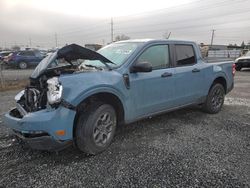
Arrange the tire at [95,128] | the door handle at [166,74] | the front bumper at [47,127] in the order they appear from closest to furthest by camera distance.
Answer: the front bumper at [47,127] < the tire at [95,128] < the door handle at [166,74]

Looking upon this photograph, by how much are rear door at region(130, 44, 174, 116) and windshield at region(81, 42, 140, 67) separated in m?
0.23

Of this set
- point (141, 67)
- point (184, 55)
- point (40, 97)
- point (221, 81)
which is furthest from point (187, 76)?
point (40, 97)

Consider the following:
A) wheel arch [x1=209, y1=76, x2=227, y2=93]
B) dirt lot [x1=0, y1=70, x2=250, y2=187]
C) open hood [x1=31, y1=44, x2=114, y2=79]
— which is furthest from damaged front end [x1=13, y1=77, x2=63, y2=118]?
wheel arch [x1=209, y1=76, x2=227, y2=93]

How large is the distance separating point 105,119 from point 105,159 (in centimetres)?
58

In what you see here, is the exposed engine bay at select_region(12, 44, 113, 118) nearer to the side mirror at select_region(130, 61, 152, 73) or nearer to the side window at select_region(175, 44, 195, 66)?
the side mirror at select_region(130, 61, 152, 73)

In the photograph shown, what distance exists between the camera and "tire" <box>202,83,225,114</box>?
5551 millimetres

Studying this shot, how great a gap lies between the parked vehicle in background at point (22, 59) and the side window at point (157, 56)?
1837cm

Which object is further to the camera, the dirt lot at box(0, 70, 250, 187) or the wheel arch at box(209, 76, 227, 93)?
the wheel arch at box(209, 76, 227, 93)

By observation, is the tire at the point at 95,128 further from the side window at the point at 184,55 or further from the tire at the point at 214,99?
the tire at the point at 214,99

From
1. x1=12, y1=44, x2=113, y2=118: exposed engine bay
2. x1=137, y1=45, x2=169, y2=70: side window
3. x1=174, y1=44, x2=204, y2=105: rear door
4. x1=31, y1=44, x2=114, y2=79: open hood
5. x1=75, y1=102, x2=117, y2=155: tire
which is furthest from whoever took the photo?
x1=174, y1=44, x2=204, y2=105: rear door

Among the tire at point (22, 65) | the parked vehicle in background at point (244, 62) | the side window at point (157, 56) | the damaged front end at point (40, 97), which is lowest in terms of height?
the tire at point (22, 65)

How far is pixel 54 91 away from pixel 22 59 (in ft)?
62.5

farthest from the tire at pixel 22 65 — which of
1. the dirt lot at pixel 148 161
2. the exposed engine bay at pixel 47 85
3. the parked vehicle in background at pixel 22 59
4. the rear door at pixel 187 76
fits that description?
the rear door at pixel 187 76

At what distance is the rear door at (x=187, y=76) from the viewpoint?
15.3ft
